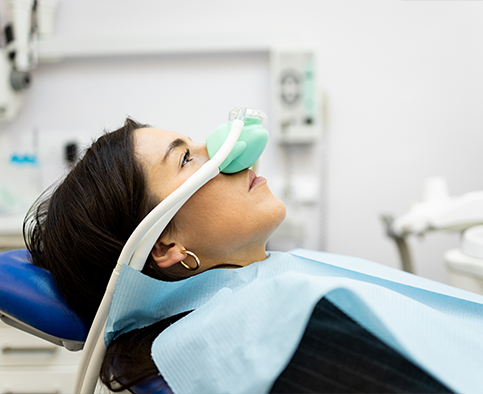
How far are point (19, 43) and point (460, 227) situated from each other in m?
2.20

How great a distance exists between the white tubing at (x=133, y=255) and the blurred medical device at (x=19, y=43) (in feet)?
5.75

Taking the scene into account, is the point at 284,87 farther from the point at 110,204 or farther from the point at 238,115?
the point at 110,204

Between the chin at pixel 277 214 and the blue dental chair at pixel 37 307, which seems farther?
the chin at pixel 277 214

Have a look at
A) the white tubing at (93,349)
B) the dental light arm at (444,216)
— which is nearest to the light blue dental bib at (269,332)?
the white tubing at (93,349)

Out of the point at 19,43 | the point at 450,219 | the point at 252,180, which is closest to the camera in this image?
the point at 252,180

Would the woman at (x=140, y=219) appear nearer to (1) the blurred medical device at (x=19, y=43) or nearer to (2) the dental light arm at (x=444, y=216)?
(2) the dental light arm at (x=444, y=216)

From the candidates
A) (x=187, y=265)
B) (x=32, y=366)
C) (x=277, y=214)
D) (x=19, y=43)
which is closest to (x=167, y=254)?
(x=187, y=265)

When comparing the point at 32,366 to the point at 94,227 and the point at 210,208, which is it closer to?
the point at 94,227

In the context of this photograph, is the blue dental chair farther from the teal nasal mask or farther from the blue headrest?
the teal nasal mask

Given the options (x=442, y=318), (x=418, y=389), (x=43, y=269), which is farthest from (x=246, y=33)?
(x=418, y=389)

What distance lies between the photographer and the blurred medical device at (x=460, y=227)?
1.12 m

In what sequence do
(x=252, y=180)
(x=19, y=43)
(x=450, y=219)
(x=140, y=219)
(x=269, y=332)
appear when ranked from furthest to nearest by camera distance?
(x=19, y=43) < (x=450, y=219) < (x=252, y=180) < (x=140, y=219) < (x=269, y=332)

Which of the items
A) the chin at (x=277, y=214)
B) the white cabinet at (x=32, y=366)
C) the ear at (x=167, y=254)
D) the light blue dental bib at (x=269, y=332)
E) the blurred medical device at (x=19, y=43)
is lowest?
the white cabinet at (x=32, y=366)

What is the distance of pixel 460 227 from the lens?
4.14 ft
